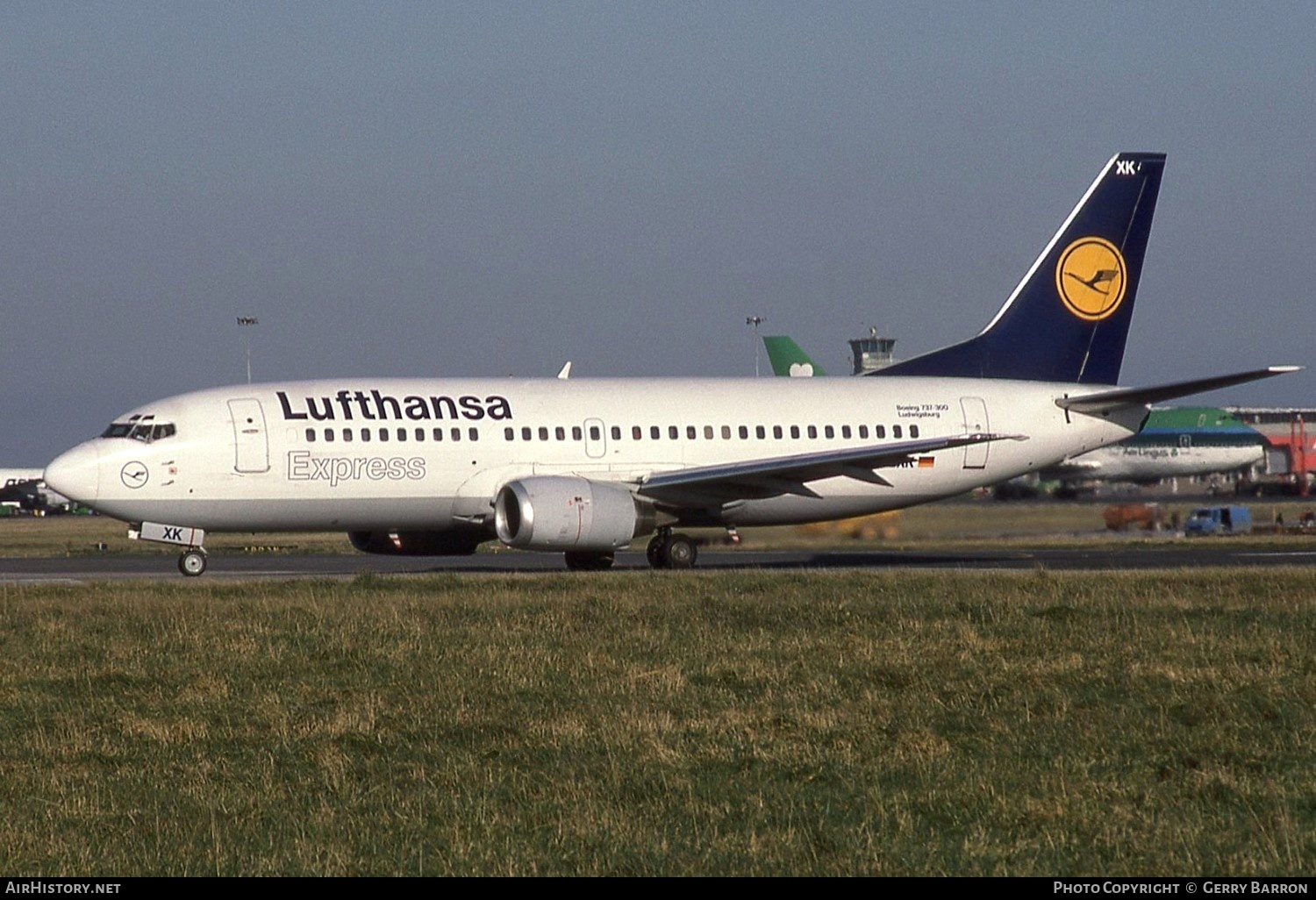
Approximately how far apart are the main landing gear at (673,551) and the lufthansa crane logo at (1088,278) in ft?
33.5

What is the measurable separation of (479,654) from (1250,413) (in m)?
104

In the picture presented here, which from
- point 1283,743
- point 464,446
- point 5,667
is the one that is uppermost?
point 464,446

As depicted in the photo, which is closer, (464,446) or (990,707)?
(990,707)

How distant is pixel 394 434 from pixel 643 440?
15.7ft

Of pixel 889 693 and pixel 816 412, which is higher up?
pixel 816 412

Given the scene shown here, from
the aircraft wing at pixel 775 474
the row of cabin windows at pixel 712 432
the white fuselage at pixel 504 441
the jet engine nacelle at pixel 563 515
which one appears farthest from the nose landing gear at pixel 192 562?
the aircraft wing at pixel 775 474

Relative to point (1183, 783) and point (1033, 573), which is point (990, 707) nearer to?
point (1183, 783)

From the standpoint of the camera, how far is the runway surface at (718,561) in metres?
32.4

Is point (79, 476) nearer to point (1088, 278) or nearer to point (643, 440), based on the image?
point (643, 440)

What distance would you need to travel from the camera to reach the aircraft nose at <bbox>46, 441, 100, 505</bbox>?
29781mm

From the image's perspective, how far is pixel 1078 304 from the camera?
121 ft

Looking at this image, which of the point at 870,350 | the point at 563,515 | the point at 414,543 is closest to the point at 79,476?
the point at 414,543

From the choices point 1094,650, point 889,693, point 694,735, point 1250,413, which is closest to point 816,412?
point 1094,650

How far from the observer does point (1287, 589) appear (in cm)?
2384
